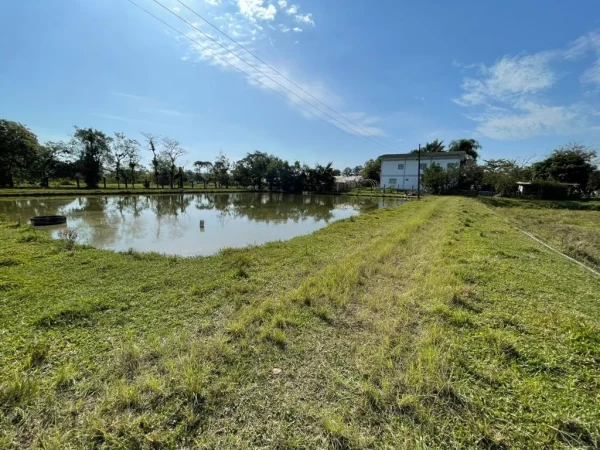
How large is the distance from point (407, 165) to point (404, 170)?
870 millimetres

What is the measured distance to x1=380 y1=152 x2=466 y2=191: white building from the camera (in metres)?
37.4

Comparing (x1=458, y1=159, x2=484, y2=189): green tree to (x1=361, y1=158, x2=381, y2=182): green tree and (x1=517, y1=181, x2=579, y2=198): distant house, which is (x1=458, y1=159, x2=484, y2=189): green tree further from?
(x1=361, y1=158, x2=381, y2=182): green tree

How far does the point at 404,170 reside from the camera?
135ft

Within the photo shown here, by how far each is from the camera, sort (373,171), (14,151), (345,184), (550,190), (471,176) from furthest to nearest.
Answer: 1. (373,171)
2. (345,184)
3. (471,176)
4. (14,151)
5. (550,190)

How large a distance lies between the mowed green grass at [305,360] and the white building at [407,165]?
3793cm

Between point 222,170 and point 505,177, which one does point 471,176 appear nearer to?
point 505,177

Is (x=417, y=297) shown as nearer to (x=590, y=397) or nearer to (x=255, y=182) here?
(x=590, y=397)

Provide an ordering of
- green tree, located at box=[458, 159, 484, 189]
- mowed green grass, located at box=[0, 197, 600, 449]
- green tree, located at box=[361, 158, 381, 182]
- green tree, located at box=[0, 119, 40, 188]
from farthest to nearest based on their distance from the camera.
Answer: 1. green tree, located at box=[361, 158, 381, 182]
2. green tree, located at box=[458, 159, 484, 189]
3. green tree, located at box=[0, 119, 40, 188]
4. mowed green grass, located at box=[0, 197, 600, 449]

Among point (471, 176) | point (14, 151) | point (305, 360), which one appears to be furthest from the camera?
point (471, 176)

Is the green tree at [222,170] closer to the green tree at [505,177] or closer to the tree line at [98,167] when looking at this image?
the tree line at [98,167]

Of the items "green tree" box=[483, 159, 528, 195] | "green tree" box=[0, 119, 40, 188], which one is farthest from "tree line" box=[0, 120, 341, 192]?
"green tree" box=[483, 159, 528, 195]

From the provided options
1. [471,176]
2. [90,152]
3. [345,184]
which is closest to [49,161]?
[90,152]

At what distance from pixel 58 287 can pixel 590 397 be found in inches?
258

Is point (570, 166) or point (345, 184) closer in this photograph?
point (570, 166)
